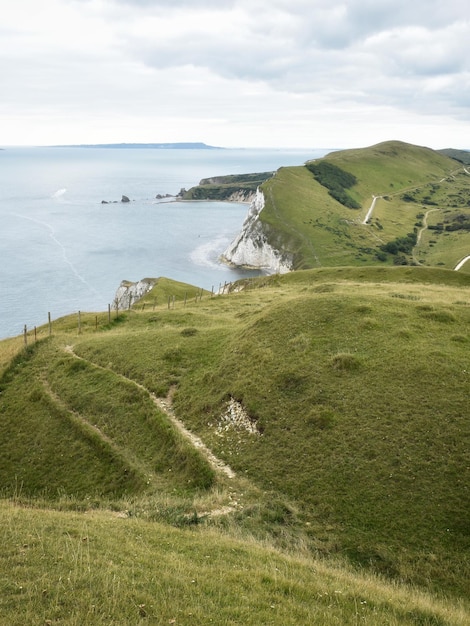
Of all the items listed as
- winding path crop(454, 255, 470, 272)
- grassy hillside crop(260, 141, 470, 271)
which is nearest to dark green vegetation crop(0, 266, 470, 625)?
winding path crop(454, 255, 470, 272)

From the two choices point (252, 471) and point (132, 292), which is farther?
point (132, 292)

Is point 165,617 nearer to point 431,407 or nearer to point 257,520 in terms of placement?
point 257,520

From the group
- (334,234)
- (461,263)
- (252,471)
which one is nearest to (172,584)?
(252,471)

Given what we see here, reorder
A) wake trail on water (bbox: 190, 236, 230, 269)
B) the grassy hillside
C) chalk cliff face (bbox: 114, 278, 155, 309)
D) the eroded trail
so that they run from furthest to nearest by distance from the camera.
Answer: wake trail on water (bbox: 190, 236, 230, 269) < the grassy hillside < chalk cliff face (bbox: 114, 278, 155, 309) < the eroded trail

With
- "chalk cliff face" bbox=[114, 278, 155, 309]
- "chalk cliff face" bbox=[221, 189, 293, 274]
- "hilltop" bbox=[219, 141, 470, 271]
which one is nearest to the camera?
"chalk cliff face" bbox=[114, 278, 155, 309]

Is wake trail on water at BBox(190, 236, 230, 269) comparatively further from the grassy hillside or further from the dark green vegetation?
the dark green vegetation

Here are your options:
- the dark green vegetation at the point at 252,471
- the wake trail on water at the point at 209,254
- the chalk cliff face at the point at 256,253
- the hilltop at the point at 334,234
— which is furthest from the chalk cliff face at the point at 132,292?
the wake trail on water at the point at 209,254

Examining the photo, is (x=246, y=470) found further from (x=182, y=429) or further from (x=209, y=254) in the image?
(x=209, y=254)
